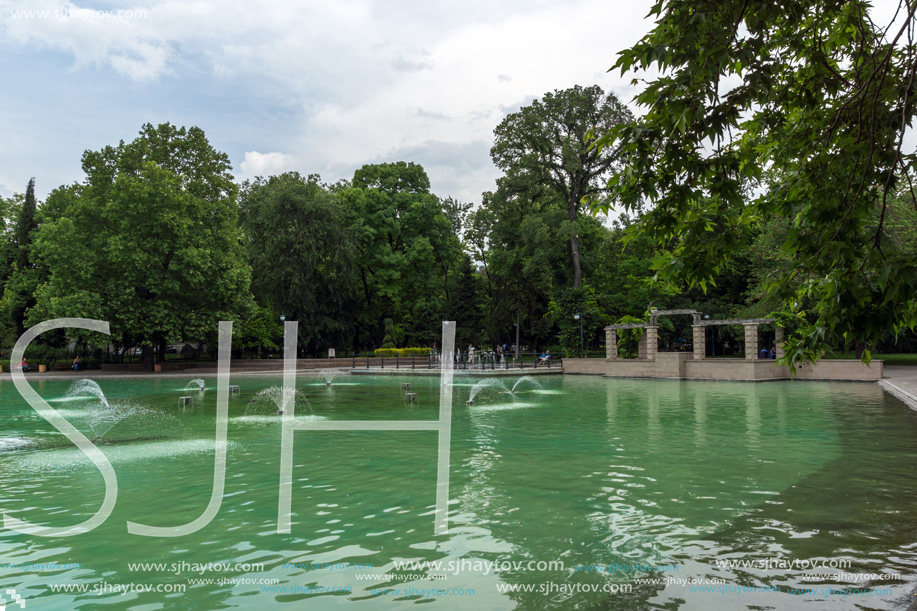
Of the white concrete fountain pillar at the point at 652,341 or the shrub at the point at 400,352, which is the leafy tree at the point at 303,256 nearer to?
the shrub at the point at 400,352

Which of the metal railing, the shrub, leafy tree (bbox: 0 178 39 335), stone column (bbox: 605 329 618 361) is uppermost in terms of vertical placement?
leafy tree (bbox: 0 178 39 335)

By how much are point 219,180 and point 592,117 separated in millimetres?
27120

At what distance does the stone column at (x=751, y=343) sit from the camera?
31562 mm

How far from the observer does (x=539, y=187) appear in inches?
1876

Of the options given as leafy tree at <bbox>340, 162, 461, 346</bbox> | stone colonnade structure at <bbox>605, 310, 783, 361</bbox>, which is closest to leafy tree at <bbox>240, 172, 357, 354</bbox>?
leafy tree at <bbox>340, 162, 461, 346</bbox>

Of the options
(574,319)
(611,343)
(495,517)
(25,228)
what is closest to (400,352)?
(574,319)

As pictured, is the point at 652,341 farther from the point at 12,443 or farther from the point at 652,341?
the point at 12,443

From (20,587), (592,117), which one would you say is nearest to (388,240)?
(592,117)

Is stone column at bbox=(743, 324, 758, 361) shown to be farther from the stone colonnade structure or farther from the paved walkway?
the paved walkway

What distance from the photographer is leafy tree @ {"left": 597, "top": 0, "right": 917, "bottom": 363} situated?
4.20 metres

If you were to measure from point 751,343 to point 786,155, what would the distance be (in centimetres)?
2927

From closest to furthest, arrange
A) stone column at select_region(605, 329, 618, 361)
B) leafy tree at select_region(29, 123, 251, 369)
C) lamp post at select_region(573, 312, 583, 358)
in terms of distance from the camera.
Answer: leafy tree at select_region(29, 123, 251, 369) < stone column at select_region(605, 329, 618, 361) < lamp post at select_region(573, 312, 583, 358)

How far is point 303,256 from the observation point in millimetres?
49156

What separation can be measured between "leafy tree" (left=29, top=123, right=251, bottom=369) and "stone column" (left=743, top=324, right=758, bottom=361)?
31.2 meters
